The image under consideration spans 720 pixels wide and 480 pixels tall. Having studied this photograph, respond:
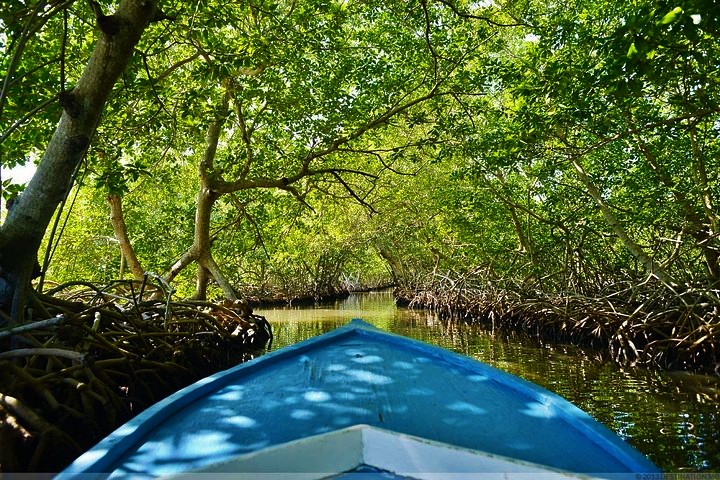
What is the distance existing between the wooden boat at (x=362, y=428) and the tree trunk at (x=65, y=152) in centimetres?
169

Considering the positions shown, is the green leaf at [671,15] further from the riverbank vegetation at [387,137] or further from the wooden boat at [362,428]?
the wooden boat at [362,428]

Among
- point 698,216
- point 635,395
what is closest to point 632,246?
point 698,216

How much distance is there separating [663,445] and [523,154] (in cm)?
433

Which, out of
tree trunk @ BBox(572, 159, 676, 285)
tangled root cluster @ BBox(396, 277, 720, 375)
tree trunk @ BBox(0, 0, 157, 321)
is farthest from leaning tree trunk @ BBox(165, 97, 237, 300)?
tangled root cluster @ BBox(396, 277, 720, 375)

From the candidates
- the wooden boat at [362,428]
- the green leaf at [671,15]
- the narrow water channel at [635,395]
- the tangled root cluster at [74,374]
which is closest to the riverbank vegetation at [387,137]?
the green leaf at [671,15]

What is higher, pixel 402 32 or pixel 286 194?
pixel 402 32

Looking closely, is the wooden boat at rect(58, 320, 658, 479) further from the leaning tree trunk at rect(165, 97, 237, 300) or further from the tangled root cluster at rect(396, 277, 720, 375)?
the leaning tree trunk at rect(165, 97, 237, 300)

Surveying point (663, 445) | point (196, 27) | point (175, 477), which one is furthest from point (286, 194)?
point (175, 477)

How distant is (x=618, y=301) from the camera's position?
8844 mm

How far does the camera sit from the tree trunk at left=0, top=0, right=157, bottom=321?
10.8ft

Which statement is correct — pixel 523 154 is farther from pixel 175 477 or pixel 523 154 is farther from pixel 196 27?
pixel 175 477

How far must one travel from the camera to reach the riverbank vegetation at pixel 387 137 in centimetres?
358

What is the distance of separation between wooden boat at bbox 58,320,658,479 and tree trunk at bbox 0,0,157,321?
1.69 metres

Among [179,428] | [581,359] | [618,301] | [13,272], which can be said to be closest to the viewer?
[179,428]
